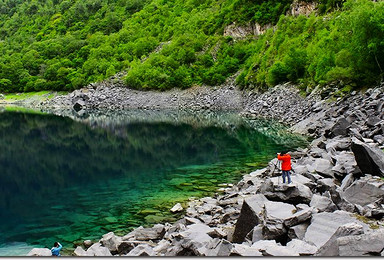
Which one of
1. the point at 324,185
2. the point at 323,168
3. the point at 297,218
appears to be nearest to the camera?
the point at 297,218

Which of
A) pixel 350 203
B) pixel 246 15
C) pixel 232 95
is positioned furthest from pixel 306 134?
pixel 246 15

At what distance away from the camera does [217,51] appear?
5251 inches

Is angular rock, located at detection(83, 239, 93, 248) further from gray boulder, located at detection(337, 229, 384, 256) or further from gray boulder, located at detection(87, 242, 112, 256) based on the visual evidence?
gray boulder, located at detection(337, 229, 384, 256)

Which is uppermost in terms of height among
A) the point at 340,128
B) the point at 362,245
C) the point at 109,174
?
the point at 340,128

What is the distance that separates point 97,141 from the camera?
168ft

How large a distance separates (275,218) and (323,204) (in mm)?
2299

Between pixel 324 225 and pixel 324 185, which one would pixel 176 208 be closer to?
pixel 324 185

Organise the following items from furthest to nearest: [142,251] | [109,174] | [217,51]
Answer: [217,51] < [109,174] < [142,251]

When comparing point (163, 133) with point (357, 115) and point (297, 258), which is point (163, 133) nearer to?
point (357, 115)

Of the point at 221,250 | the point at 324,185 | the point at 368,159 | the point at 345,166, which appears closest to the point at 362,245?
the point at 221,250

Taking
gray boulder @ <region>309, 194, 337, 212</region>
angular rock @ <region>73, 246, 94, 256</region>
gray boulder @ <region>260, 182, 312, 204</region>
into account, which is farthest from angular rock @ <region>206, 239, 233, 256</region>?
angular rock @ <region>73, 246, 94, 256</region>

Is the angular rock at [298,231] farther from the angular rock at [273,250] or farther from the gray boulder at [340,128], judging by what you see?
the gray boulder at [340,128]

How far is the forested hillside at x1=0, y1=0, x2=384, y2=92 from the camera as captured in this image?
161ft

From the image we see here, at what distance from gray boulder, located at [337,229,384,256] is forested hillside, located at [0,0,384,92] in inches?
1582
